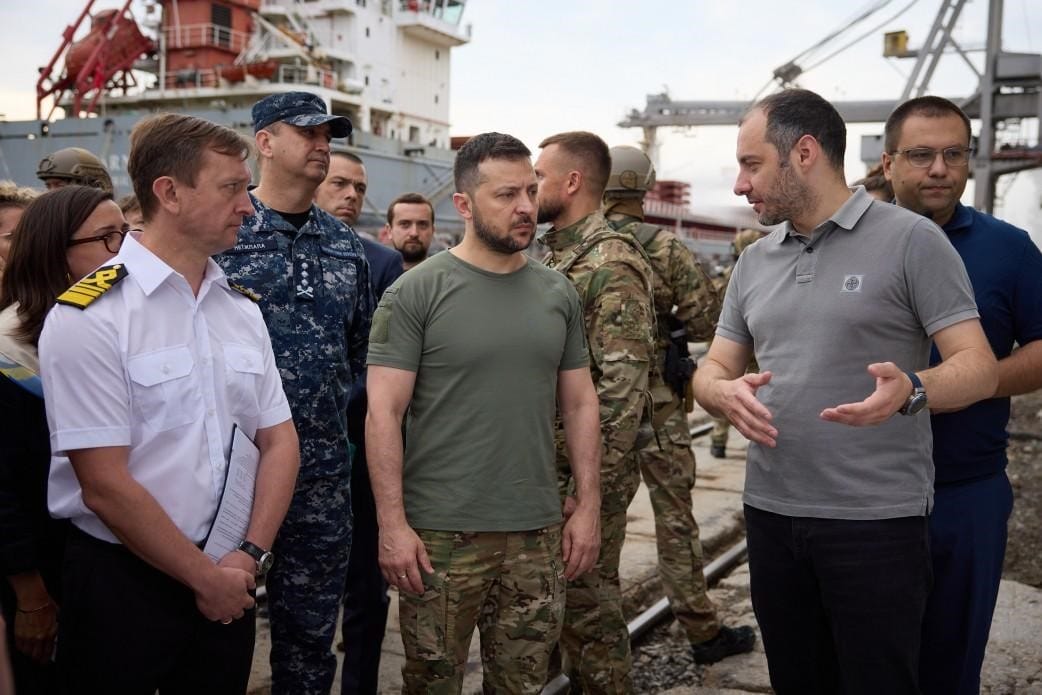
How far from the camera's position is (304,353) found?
2.88 meters

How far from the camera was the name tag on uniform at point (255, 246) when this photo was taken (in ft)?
9.39

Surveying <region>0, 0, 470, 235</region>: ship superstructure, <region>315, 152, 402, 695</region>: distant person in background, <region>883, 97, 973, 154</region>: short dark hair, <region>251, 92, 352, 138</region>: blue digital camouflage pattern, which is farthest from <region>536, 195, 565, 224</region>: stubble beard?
<region>0, 0, 470, 235</region>: ship superstructure

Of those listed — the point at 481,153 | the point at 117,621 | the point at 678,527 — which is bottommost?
the point at 678,527

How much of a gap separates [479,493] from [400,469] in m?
0.22

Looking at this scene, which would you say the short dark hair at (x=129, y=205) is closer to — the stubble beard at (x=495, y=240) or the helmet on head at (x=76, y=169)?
the helmet on head at (x=76, y=169)

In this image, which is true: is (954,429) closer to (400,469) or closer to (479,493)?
(479,493)

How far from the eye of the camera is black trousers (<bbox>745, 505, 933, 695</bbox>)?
2.18 meters

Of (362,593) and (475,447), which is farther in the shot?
(362,593)

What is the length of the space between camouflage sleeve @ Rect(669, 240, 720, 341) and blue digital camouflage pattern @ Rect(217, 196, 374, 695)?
6.05 ft

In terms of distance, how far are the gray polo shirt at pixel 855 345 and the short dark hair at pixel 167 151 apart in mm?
1441

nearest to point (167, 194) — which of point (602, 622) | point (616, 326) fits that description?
point (616, 326)

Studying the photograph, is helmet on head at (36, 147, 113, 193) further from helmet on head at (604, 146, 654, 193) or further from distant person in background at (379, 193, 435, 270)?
helmet on head at (604, 146, 654, 193)

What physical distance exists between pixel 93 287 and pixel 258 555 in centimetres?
71

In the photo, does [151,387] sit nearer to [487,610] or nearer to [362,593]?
[487,610]
